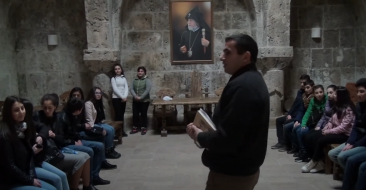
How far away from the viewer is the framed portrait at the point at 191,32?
7.60m

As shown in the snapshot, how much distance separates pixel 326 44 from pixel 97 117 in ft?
17.3

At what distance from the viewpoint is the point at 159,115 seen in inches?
273

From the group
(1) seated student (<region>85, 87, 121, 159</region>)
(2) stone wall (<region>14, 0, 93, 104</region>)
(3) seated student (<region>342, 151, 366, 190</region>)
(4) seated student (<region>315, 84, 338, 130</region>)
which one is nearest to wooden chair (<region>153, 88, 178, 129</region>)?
(2) stone wall (<region>14, 0, 93, 104</region>)

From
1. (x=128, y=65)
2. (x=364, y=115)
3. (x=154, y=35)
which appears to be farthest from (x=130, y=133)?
(x=364, y=115)

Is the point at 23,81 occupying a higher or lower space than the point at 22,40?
lower

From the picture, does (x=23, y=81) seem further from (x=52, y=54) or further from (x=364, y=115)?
(x=364, y=115)

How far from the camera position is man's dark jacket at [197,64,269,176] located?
1692mm

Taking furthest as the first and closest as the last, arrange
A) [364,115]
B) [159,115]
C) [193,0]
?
1. [193,0]
2. [159,115]
3. [364,115]

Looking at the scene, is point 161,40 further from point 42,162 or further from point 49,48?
point 42,162

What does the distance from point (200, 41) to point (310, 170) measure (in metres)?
4.04

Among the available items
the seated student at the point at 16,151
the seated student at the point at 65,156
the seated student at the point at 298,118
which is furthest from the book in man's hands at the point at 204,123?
the seated student at the point at 298,118

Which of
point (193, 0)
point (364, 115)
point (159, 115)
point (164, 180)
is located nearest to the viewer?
point (364, 115)

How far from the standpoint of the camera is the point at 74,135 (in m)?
3.91

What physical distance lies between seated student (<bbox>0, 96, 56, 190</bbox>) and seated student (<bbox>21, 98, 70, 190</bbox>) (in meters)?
0.06
